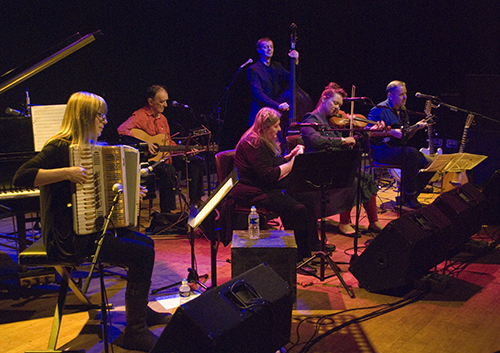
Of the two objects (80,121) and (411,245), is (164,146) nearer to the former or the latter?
(80,121)

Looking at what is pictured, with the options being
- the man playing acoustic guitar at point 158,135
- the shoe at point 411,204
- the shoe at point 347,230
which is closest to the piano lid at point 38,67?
the man playing acoustic guitar at point 158,135

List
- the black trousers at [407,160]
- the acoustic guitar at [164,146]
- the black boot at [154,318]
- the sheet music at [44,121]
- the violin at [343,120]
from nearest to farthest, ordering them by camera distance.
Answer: the black boot at [154,318]
the sheet music at [44,121]
the violin at [343,120]
the acoustic guitar at [164,146]
the black trousers at [407,160]

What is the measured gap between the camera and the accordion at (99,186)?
2.57 m

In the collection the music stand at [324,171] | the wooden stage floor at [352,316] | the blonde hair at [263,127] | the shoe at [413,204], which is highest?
the blonde hair at [263,127]

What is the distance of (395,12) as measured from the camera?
8078 millimetres

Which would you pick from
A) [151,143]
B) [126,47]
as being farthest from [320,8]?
[151,143]

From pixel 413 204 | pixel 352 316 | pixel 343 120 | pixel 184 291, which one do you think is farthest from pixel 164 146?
pixel 413 204

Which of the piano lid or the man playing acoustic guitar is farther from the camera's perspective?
the man playing acoustic guitar

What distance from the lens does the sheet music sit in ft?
12.5

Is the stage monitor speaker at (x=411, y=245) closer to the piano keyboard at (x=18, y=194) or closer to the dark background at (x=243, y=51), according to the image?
the dark background at (x=243, y=51)

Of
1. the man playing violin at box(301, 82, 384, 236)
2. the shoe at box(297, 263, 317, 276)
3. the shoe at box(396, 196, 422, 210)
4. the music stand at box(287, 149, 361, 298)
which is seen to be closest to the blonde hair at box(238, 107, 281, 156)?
the music stand at box(287, 149, 361, 298)

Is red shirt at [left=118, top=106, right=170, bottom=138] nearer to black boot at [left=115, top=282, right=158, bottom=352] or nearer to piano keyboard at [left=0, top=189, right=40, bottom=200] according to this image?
piano keyboard at [left=0, top=189, right=40, bottom=200]

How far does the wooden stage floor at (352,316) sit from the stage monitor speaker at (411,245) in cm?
16

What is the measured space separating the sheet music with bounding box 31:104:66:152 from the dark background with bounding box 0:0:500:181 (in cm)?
232
